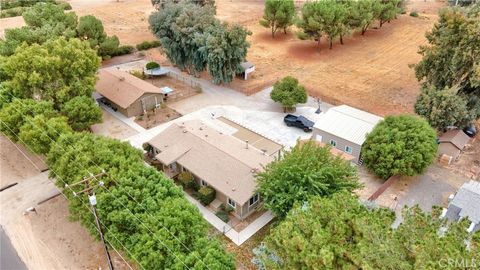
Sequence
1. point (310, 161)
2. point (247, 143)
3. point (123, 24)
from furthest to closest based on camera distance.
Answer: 1. point (123, 24)
2. point (247, 143)
3. point (310, 161)

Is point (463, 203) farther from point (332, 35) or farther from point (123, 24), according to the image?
point (123, 24)

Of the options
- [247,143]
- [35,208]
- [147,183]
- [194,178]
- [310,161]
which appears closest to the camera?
[147,183]

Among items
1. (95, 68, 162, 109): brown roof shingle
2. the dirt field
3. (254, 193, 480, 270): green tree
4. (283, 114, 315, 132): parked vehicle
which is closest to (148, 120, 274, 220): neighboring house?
(254, 193, 480, 270): green tree

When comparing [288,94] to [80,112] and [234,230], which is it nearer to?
[234,230]

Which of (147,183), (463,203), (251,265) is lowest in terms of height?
(251,265)

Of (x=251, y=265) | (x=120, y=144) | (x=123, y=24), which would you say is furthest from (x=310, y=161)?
(x=123, y=24)

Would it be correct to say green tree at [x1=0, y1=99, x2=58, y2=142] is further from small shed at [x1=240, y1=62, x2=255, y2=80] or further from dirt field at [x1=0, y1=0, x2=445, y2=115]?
small shed at [x1=240, y1=62, x2=255, y2=80]
